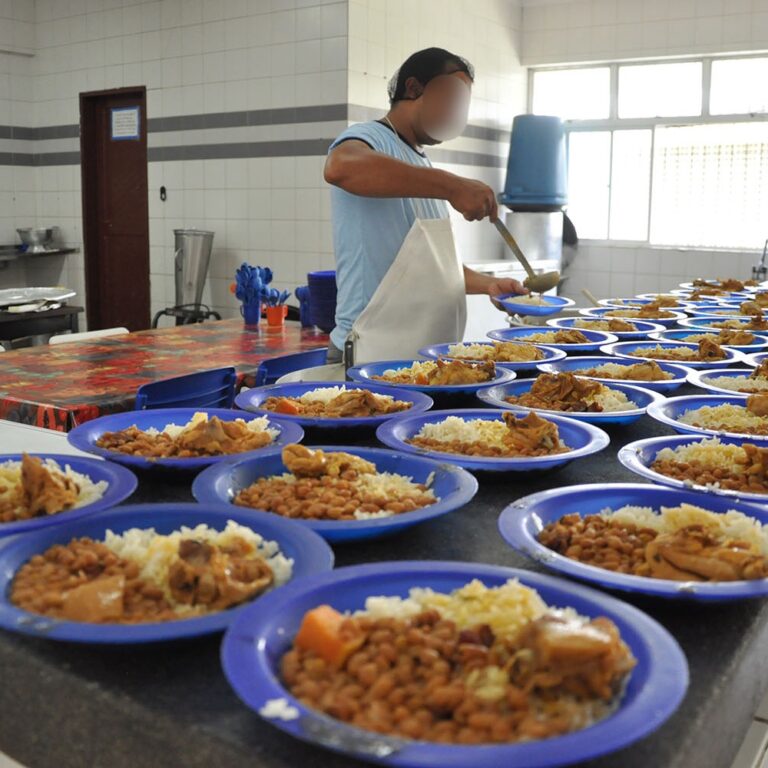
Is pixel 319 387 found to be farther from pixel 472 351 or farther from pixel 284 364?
pixel 284 364

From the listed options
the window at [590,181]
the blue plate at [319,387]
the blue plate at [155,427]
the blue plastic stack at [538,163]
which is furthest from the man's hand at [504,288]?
the window at [590,181]

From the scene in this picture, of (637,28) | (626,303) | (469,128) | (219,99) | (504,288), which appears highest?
(637,28)

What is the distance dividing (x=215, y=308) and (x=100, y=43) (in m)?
2.52

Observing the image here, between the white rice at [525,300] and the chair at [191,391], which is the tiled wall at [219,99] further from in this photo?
the chair at [191,391]

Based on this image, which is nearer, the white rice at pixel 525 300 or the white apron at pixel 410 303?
the white apron at pixel 410 303

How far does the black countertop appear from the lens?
84 cm

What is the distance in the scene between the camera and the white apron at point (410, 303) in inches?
111

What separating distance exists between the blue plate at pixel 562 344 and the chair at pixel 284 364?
0.63m

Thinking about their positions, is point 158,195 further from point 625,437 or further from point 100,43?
point 625,437

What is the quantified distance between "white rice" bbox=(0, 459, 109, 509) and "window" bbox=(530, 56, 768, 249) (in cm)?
708

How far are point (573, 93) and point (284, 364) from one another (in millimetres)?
5968

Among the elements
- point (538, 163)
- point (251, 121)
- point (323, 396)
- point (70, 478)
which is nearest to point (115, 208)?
point (251, 121)

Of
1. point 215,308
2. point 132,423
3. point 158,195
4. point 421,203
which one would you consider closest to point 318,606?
point 132,423

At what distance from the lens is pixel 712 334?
333 centimetres
